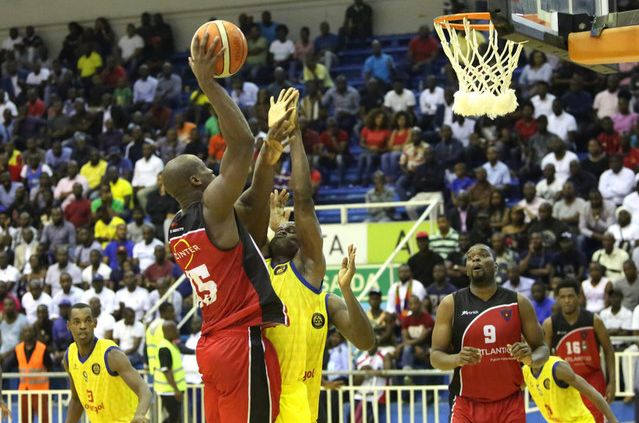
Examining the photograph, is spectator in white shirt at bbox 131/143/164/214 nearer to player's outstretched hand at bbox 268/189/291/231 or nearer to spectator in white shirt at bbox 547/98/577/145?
spectator in white shirt at bbox 547/98/577/145

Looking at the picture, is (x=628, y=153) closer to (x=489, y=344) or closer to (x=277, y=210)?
(x=489, y=344)

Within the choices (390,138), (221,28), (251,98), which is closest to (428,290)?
(390,138)

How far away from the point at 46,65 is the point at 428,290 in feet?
41.9

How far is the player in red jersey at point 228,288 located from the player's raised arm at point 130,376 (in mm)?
2344

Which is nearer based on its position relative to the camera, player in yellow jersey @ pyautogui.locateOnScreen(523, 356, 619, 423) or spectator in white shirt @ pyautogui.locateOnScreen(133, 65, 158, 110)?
player in yellow jersey @ pyautogui.locateOnScreen(523, 356, 619, 423)

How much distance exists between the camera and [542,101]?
628 inches

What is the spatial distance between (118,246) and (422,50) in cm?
687

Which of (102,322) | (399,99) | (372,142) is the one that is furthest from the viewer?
(399,99)

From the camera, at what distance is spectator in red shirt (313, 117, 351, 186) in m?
17.3

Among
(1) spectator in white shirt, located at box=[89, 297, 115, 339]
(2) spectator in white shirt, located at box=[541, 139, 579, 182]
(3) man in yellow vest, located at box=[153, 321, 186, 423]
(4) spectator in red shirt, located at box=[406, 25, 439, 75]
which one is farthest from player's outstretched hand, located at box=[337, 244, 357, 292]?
(4) spectator in red shirt, located at box=[406, 25, 439, 75]

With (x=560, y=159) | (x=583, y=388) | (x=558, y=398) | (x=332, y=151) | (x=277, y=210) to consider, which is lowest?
(x=558, y=398)

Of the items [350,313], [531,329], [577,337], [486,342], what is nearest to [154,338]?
[577,337]

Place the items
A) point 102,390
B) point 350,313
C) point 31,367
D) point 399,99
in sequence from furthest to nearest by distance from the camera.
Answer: point 399,99, point 31,367, point 102,390, point 350,313

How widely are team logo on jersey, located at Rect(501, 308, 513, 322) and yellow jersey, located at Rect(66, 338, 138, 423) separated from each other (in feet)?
10.3
